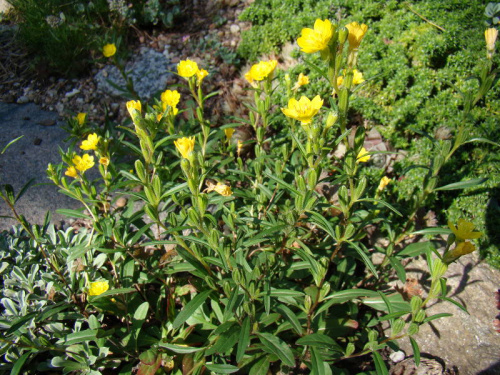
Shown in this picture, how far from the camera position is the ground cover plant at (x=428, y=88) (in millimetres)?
2754

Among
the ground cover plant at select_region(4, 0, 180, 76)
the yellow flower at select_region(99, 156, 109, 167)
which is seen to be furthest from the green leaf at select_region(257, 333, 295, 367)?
the ground cover plant at select_region(4, 0, 180, 76)

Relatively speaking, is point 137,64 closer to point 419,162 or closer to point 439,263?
point 419,162

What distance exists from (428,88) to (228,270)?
234cm

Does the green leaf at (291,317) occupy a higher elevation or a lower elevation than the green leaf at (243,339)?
lower

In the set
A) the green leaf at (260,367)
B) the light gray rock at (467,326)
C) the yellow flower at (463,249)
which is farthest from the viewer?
the light gray rock at (467,326)

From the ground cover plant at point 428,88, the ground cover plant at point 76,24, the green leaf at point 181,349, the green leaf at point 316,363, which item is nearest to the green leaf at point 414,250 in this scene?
A: the ground cover plant at point 428,88

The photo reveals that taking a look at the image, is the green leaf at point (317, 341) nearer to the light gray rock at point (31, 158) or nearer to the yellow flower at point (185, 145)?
the yellow flower at point (185, 145)

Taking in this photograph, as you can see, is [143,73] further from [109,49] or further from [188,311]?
[188,311]

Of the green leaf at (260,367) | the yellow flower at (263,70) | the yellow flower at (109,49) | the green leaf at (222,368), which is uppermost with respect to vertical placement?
the yellow flower at (109,49)

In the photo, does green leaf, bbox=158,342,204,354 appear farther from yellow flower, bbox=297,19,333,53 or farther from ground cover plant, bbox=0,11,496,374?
yellow flower, bbox=297,19,333,53

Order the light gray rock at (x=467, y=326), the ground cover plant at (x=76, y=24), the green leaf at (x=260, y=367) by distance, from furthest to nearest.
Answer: the ground cover plant at (x=76, y=24) → the light gray rock at (x=467, y=326) → the green leaf at (x=260, y=367)

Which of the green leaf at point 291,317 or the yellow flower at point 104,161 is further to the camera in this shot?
the yellow flower at point 104,161

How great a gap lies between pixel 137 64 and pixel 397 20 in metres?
3.04

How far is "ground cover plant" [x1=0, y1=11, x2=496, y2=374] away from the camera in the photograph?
6.01 feet
